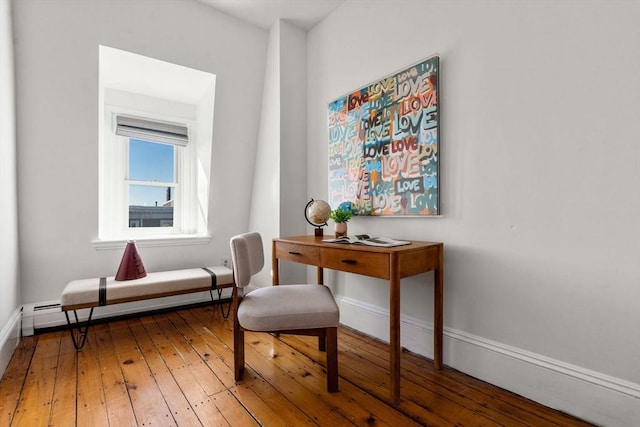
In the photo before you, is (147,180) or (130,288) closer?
(130,288)

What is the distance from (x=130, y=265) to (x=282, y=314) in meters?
1.59

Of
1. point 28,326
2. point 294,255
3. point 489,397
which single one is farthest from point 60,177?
point 489,397

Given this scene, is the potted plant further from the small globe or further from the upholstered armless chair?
the upholstered armless chair

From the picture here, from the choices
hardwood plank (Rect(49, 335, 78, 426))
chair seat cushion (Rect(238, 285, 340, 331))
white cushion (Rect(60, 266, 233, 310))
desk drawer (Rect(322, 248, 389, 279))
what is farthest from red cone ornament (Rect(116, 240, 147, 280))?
desk drawer (Rect(322, 248, 389, 279))

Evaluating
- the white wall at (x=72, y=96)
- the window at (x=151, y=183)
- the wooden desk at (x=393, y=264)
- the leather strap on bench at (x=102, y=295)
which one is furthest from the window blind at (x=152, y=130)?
the wooden desk at (x=393, y=264)

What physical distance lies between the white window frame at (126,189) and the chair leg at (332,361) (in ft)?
6.50

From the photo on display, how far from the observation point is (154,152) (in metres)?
3.24

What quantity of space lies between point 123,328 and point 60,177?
1.25 metres

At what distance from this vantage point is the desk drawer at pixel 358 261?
1.57m

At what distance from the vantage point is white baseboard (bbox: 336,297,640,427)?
4.20 feet

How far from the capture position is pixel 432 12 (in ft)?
6.31

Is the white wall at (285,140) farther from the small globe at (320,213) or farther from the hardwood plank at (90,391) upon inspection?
the hardwood plank at (90,391)

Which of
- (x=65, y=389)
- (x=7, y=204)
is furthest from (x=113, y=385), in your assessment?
(x=7, y=204)

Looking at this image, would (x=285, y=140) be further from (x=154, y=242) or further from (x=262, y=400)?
(x=262, y=400)
